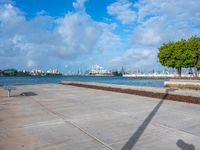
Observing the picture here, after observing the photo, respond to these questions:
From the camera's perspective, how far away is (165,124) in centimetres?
746

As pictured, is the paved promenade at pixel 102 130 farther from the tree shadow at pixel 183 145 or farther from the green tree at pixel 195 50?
the green tree at pixel 195 50

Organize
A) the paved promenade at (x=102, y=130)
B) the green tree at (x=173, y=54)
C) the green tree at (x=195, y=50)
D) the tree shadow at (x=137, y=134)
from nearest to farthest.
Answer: the tree shadow at (x=137, y=134)
the paved promenade at (x=102, y=130)
the green tree at (x=195, y=50)
the green tree at (x=173, y=54)

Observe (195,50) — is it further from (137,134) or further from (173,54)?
(137,134)

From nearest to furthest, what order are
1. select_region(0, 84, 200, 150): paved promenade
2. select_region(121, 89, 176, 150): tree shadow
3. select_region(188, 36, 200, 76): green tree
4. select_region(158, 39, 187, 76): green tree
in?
select_region(121, 89, 176, 150): tree shadow
select_region(0, 84, 200, 150): paved promenade
select_region(188, 36, 200, 76): green tree
select_region(158, 39, 187, 76): green tree

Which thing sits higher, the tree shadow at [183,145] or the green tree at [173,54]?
the green tree at [173,54]

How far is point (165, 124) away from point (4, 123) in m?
5.33

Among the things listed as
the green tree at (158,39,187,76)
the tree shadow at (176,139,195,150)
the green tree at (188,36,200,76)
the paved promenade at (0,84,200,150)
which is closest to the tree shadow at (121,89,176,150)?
the paved promenade at (0,84,200,150)

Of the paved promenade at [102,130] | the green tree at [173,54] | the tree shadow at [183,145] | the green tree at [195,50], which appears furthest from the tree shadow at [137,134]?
Result: the green tree at [173,54]

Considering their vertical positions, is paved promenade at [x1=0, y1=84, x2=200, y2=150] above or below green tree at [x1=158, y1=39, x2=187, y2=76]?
below

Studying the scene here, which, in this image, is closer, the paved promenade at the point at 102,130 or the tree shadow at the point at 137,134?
the tree shadow at the point at 137,134

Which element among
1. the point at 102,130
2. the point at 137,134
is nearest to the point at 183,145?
the point at 137,134

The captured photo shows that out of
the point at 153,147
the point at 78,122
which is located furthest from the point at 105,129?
the point at 153,147

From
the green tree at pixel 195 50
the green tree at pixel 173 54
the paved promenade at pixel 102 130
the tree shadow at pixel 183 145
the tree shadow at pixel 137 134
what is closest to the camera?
the tree shadow at pixel 183 145

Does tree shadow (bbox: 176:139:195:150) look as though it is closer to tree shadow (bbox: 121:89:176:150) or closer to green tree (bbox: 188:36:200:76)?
tree shadow (bbox: 121:89:176:150)
